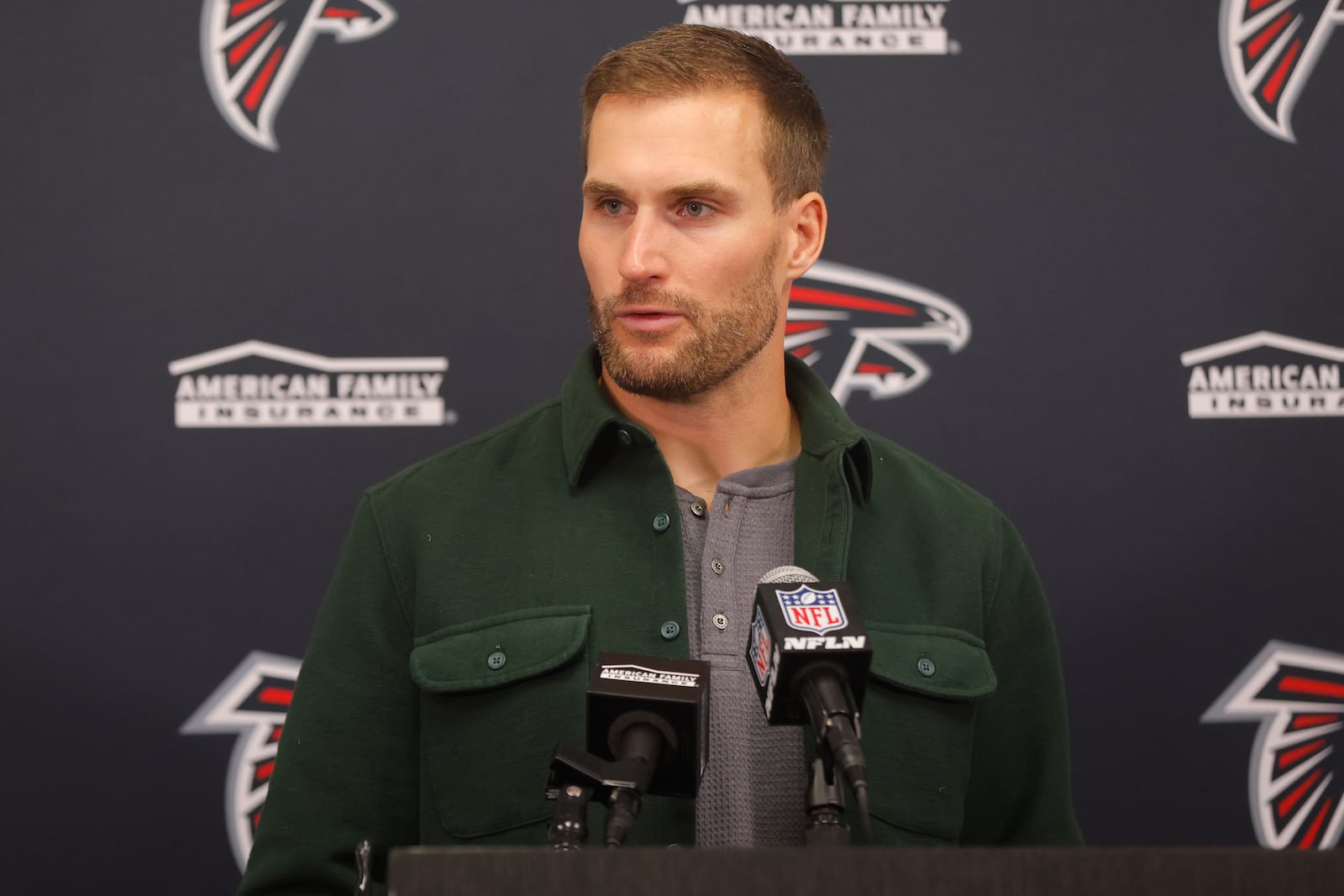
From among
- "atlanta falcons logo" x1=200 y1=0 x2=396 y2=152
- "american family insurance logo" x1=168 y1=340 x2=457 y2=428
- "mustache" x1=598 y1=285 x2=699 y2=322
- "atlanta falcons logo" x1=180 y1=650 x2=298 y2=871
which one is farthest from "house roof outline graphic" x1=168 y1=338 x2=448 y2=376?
"mustache" x1=598 y1=285 x2=699 y2=322

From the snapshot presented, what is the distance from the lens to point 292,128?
7.27ft

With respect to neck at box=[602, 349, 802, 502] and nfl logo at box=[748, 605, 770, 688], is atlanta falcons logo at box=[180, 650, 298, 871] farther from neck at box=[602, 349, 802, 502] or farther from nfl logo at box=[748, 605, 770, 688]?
nfl logo at box=[748, 605, 770, 688]

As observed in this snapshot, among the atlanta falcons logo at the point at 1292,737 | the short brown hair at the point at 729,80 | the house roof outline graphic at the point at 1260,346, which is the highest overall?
the short brown hair at the point at 729,80

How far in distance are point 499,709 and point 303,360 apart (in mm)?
933

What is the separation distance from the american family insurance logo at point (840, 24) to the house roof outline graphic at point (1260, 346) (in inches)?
26.5

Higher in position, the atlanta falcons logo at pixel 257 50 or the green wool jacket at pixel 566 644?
the atlanta falcons logo at pixel 257 50

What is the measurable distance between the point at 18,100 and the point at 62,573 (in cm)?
80

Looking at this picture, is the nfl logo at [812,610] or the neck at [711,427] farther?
the neck at [711,427]

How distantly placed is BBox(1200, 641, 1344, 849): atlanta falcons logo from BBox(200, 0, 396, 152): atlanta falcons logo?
74.7 inches

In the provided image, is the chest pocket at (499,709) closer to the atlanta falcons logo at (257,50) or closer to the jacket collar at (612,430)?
the jacket collar at (612,430)

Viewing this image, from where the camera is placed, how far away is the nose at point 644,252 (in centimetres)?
151

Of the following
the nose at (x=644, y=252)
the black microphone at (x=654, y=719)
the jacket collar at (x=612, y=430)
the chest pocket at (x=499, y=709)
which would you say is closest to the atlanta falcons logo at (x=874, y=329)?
the jacket collar at (x=612, y=430)

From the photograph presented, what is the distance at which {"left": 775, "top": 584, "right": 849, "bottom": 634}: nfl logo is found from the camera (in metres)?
0.98

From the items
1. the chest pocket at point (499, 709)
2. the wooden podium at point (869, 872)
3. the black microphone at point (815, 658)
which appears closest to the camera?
the wooden podium at point (869, 872)
